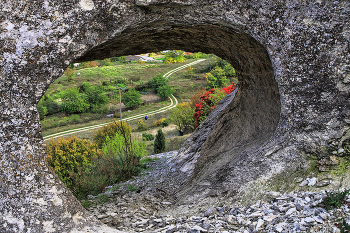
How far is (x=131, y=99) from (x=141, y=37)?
88.0ft

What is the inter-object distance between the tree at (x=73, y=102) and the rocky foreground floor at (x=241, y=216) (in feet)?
82.8

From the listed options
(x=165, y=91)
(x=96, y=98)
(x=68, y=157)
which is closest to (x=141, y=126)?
(x=165, y=91)

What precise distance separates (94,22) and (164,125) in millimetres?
25302

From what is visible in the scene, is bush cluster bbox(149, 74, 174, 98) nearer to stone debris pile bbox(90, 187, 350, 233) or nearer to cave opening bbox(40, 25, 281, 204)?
cave opening bbox(40, 25, 281, 204)

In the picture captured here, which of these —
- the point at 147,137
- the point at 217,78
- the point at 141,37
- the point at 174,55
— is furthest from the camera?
the point at 174,55

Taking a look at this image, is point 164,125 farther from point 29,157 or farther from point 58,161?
Result: point 29,157

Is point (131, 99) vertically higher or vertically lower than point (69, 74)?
lower

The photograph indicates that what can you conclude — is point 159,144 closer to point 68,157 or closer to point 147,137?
point 68,157

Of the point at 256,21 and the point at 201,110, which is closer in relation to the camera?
the point at 256,21

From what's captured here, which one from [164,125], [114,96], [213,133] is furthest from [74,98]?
[213,133]

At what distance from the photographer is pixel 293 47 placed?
16.5ft

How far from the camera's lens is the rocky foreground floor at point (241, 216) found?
406 cm

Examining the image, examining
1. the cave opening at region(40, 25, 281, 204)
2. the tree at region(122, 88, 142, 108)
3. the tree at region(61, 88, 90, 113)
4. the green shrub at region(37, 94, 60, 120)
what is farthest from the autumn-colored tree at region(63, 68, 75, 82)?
the cave opening at region(40, 25, 281, 204)

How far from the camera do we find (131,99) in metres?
32.8
